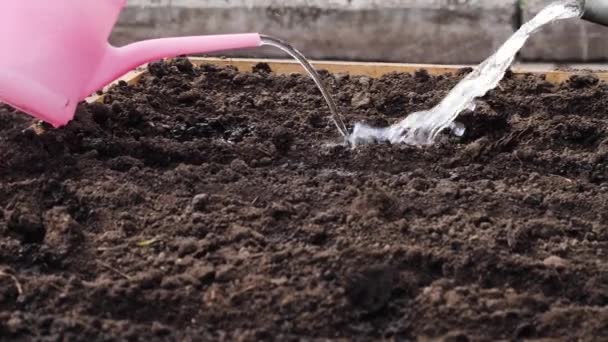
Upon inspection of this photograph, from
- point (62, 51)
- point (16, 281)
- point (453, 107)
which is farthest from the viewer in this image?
point (453, 107)

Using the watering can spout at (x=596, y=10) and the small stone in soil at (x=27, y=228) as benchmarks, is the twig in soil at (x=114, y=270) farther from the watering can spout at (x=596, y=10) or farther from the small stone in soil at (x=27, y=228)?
the watering can spout at (x=596, y=10)

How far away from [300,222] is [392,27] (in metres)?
1.70

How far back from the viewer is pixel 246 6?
330 centimetres

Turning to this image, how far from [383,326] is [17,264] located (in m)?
0.70

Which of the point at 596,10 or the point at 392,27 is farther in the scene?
the point at 392,27

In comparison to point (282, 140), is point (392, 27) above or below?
above

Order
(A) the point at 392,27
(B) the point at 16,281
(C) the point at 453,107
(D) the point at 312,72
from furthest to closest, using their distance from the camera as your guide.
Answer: (A) the point at 392,27, (C) the point at 453,107, (D) the point at 312,72, (B) the point at 16,281

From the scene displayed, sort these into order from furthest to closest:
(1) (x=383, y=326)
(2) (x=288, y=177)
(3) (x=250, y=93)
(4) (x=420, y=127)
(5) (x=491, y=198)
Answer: (3) (x=250, y=93) < (4) (x=420, y=127) < (2) (x=288, y=177) < (5) (x=491, y=198) < (1) (x=383, y=326)

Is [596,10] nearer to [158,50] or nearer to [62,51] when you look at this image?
[158,50]

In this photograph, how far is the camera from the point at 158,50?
200 cm

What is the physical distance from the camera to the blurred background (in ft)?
10.1

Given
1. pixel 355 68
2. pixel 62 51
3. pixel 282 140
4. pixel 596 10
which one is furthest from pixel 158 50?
pixel 596 10

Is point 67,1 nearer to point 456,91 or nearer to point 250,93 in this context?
point 250,93

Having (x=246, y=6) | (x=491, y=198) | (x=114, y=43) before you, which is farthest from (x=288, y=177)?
(x=114, y=43)
